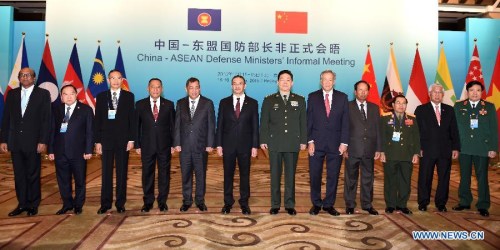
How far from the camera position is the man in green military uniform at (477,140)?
3.63 metres

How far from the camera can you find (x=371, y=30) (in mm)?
7398

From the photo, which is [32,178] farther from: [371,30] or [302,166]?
[371,30]

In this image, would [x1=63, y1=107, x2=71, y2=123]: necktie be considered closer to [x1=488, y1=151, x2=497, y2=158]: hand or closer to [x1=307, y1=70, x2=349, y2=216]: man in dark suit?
[x1=307, y1=70, x2=349, y2=216]: man in dark suit

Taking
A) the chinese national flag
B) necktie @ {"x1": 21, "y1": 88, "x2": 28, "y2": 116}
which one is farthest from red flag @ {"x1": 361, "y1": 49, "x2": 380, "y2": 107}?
necktie @ {"x1": 21, "y1": 88, "x2": 28, "y2": 116}

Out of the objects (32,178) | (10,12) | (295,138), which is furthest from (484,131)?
(10,12)

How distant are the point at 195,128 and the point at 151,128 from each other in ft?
1.37

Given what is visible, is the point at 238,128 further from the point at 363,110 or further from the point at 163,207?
the point at 363,110

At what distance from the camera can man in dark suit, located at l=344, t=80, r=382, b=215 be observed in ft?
11.7

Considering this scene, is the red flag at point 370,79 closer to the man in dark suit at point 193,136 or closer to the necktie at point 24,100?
→ the man in dark suit at point 193,136

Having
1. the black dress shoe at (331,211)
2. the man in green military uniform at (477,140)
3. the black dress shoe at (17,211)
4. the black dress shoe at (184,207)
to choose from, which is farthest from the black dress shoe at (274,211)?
the black dress shoe at (17,211)

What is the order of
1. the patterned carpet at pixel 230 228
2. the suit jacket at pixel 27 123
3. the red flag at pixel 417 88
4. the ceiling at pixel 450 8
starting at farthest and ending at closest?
the ceiling at pixel 450 8 → the red flag at pixel 417 88 → the suit jacket at pixel 27 123 → the patterned carpet at pixel 230 228

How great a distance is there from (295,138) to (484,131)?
188 centimetres

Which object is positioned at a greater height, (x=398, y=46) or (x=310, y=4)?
(x=310, y=4)

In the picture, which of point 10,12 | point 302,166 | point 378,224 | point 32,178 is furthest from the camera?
point 10,12
